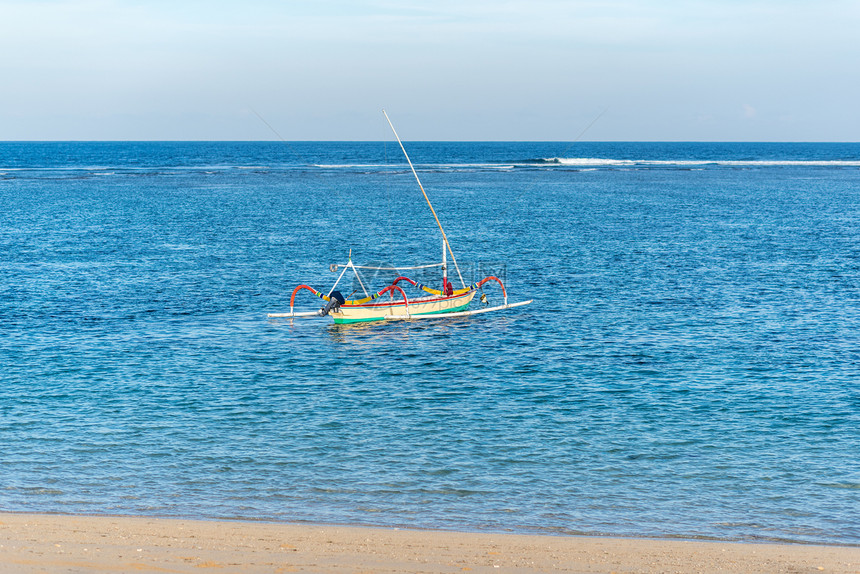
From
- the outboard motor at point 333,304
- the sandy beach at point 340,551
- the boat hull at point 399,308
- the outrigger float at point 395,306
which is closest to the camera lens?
the sandy beach at point 340,551

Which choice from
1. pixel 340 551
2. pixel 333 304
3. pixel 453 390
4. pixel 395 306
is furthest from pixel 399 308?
pixel 340 551

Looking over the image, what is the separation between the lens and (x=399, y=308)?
33094 millimetres

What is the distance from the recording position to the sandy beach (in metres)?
12.0

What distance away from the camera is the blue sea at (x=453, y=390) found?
1576 centimetres

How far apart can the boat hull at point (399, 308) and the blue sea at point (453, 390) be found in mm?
621

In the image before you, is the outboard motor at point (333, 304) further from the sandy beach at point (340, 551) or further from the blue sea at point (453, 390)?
the sandy beach at point (340, 551)

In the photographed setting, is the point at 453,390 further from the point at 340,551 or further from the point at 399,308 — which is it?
the point at 340,551

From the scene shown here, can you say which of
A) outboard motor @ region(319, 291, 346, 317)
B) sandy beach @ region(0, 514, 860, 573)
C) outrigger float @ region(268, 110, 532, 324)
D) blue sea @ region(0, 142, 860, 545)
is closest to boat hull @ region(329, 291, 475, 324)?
outrigger float @ region(268, 110, 532, 324)

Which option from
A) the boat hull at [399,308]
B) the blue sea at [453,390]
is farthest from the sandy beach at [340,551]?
the boat hull at [399,308]

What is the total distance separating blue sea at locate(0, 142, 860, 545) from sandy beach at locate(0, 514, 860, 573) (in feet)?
3.13

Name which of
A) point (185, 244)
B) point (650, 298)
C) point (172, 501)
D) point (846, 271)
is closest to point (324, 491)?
point (172, 501)

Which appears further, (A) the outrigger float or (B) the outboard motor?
(A) the outrigger float

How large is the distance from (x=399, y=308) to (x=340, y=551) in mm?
20656

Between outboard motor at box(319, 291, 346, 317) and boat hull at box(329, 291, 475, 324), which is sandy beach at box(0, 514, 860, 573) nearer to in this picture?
outboard motor at box(319, 291, 346, 317)
